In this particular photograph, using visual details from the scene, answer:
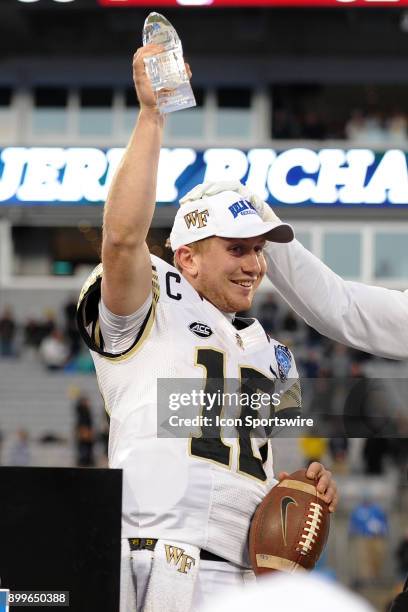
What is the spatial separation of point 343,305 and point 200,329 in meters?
0.38

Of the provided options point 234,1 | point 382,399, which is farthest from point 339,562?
point 234,1

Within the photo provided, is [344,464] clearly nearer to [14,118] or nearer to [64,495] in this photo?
[64,495]

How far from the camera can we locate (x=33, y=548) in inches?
103

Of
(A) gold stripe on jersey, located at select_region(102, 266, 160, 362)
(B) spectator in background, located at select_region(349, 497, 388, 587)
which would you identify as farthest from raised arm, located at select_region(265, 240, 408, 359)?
(B) spectator in background, located at select_region(349, 497, 388, 587)

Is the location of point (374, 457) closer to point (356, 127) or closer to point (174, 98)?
point (174, 98)

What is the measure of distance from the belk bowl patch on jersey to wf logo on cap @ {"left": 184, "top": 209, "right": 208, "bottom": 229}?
394 millimetres

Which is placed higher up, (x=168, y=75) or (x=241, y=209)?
(x=168, y=75)

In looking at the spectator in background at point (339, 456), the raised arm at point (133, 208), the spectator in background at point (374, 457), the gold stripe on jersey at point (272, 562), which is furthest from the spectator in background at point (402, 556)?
the raised arm at point (133, 208)

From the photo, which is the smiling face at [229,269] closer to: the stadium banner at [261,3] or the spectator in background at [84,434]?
the stadium banner at [261,3]

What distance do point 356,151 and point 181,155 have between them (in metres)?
2.17

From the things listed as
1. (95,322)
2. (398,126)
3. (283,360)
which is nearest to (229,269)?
(283,360)

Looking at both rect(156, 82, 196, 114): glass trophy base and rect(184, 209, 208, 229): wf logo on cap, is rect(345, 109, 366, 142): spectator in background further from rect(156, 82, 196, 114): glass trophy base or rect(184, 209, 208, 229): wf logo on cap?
rect(156, 82, 196, 114): glass trophy base

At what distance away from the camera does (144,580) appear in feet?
9.17

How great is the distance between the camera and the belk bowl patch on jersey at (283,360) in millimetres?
3086
